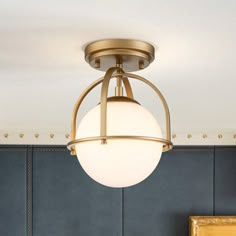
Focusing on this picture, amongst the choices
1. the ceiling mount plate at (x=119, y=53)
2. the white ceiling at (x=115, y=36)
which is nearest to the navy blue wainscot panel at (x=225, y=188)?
the white ceiling at (x=115, y=36)

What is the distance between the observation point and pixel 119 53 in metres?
1.23

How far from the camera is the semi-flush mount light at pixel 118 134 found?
1.18 meters

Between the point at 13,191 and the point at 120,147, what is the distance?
2051mm

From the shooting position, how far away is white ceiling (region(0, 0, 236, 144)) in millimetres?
1000

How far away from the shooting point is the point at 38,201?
10.2 ft

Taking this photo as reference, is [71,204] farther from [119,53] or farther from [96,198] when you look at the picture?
[119,53]

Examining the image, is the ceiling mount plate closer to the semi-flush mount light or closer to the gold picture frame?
the semi-flush mount light

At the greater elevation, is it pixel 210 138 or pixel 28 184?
pixel 210 138

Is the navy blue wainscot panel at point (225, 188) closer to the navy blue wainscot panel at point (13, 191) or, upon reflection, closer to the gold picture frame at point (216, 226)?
the gold picture frame at point (216, 226)

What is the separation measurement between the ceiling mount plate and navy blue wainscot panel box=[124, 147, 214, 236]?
187cm

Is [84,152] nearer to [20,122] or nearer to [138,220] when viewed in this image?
[20,122]

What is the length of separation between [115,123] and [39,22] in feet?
0.96

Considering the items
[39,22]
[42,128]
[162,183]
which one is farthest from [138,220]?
[39,22]

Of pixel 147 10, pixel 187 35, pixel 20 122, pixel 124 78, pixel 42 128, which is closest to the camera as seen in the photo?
pixel 147 10
